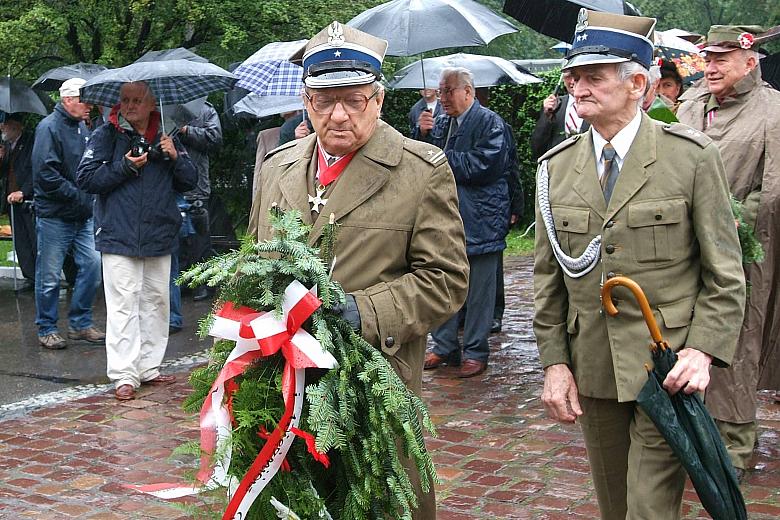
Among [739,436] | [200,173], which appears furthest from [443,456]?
[200,173]

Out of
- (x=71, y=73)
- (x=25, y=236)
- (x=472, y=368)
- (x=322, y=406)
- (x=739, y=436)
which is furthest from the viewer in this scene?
(x=71, y=73)

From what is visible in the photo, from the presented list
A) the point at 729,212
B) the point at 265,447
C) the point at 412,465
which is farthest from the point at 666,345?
the point at 265,447

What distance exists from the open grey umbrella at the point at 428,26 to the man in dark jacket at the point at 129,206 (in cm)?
184

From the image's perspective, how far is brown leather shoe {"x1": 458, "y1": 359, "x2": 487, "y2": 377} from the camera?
321 inches

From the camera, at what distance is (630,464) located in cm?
363

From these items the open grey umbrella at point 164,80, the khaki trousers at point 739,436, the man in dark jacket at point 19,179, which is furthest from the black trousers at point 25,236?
the khaki trousers at point 739,436

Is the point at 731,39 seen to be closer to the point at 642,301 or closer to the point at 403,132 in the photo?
the point at 642,301

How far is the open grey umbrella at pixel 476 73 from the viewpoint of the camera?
35.8ft

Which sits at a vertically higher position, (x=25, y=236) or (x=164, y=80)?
(x=164, y=80)

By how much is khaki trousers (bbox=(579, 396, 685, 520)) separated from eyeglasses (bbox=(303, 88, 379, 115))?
49.3 inches

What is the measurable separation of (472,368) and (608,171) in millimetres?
4601

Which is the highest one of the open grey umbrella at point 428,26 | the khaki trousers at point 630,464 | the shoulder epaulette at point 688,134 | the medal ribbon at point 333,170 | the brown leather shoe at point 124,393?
the open grey umbrella at point 428,26

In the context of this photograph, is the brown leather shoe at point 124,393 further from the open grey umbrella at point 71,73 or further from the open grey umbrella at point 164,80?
the open grey umbrella at point 71,73

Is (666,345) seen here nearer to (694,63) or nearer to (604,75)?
(604,75)
